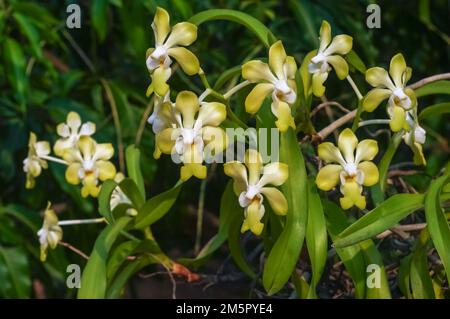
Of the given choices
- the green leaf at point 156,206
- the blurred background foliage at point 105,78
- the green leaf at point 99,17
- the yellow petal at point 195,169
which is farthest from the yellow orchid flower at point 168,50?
the green leaf at point 99,17

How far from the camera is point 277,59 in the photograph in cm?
109

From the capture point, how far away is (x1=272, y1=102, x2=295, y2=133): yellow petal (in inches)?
42.8

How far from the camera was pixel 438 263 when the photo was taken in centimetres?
128

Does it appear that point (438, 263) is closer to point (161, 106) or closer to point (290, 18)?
point (161, 106)

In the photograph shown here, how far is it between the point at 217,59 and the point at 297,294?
886mm

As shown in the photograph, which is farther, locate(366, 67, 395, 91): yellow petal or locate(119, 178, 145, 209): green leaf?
locate(119, 178, 145, 209): green leaf

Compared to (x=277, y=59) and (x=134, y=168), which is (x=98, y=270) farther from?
(x=277, y=59)

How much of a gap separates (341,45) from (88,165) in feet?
1.40

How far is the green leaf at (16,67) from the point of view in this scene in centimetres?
179

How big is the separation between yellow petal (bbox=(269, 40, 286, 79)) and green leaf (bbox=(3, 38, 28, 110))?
826 mm

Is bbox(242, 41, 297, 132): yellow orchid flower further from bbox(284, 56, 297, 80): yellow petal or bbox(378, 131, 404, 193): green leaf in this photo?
bbox(378, 131, 404, 193): green leaf

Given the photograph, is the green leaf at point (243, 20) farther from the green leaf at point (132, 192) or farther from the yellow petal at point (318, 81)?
the green leaf at point (132, 192)

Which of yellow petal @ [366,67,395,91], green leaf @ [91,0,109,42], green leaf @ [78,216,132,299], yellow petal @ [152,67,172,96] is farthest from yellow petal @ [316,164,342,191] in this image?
green leaf @ [91,0,109,42]
